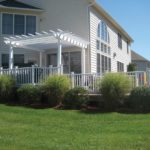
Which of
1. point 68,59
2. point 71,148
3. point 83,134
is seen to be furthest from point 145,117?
point 68,59

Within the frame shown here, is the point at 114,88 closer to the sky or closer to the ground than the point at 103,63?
closer to the ground

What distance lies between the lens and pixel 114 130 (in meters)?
10.4

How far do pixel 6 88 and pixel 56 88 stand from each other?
3.20 meters

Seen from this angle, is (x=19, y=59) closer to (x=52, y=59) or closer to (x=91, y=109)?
(x=52, y=59)

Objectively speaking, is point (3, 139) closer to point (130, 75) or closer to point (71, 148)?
point (71, 148)

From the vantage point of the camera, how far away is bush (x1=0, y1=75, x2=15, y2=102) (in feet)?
57.2

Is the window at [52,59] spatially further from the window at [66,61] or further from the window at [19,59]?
the window at [19,59]

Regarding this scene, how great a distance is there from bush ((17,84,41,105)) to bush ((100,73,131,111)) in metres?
3.39

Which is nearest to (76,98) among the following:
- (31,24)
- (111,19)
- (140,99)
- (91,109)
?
(91,109)

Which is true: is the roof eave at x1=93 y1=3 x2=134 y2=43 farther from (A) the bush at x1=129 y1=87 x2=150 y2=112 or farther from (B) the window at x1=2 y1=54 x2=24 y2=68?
(A) the bush at x1=129 y1=87 x2=150 y2=112

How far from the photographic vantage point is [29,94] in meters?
16.6

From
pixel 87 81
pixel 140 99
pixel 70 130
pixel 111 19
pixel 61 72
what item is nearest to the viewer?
pixel 70 130

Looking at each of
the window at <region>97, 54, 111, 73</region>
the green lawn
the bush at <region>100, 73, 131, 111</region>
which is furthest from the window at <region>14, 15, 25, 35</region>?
the bush at <region>100, 73, 131, 111</region>

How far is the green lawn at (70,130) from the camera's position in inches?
331
